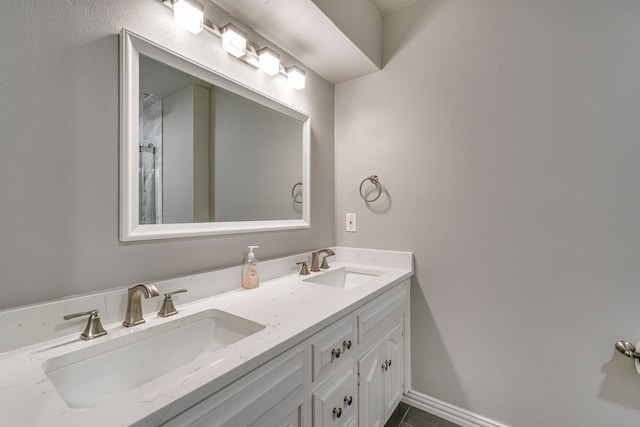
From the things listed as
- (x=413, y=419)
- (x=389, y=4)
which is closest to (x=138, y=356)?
(x=413, y=419)

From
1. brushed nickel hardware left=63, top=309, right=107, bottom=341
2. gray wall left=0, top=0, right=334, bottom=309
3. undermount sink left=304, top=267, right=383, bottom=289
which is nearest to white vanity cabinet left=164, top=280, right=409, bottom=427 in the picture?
undermount sink left=304, top=267, right=383, bottom=289

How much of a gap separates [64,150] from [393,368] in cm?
164

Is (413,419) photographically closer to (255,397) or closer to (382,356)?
(382,356)

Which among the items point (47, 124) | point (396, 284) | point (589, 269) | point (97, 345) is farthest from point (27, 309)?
point (589, 269)

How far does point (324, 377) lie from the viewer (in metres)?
0.96

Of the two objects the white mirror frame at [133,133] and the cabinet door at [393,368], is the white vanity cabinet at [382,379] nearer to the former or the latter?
the cabinet door at [393,368]

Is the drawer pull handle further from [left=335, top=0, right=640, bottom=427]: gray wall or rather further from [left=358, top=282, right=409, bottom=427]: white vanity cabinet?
[left=335, top=0, right=640, bottom=427]: gray wall

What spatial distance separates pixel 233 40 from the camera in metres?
1.21

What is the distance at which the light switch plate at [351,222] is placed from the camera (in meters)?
1.89

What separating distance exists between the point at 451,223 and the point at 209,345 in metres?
1.31

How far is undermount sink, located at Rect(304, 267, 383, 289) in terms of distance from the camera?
1654 mm

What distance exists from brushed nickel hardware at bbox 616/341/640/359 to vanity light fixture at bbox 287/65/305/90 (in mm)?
1888

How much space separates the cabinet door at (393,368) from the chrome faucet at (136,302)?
1.05m

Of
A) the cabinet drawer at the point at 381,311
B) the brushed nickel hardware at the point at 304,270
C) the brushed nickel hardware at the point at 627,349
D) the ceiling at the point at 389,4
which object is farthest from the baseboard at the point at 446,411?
the ceiling at the point at 389,4
